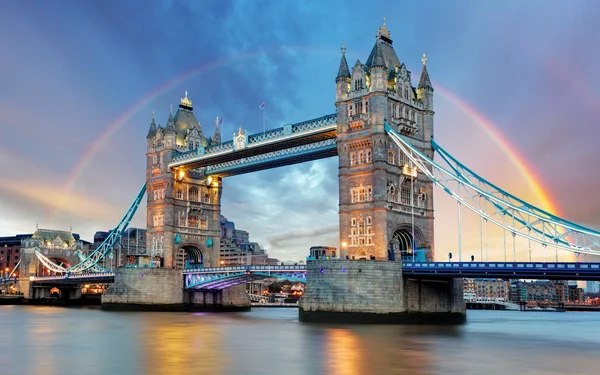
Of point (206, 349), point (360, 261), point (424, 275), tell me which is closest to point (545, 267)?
point (424, 275)

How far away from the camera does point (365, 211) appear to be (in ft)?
224

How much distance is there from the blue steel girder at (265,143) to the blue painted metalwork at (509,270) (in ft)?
64.1

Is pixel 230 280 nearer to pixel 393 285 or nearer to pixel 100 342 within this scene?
pixel 393 285

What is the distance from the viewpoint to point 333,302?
60.7m

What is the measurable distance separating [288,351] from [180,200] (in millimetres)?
59186

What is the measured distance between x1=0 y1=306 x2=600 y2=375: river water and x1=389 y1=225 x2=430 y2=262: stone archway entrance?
39.9 feet

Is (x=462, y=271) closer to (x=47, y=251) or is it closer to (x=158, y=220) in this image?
(x=158, y=220)

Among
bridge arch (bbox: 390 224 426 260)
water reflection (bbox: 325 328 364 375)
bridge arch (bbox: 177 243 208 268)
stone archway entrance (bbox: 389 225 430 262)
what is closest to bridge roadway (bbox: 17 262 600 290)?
stone archway entrance (bbox: 389 225 430 262)

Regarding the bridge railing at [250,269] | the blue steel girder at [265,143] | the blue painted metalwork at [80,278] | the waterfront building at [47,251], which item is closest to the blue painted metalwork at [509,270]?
the bridge railing at [250,269]

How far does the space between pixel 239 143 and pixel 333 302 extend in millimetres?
30864

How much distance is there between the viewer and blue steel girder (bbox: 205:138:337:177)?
7612 centimetres

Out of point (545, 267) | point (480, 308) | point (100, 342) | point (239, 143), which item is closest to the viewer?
point (100, 342)

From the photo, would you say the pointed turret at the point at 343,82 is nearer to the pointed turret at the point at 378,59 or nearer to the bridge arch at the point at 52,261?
the pointed turret at the point at 378,59

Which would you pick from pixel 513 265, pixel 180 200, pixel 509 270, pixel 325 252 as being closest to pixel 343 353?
pixel 513 265
